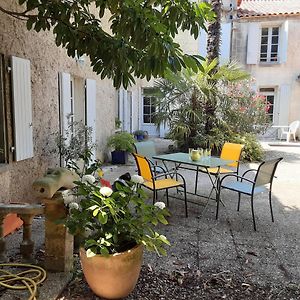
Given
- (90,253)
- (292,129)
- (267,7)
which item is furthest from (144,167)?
(267,7)

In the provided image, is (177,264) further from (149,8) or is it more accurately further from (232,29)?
(232,29)

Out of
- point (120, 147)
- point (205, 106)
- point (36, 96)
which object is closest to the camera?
point (36, 96)

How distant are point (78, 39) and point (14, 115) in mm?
1595

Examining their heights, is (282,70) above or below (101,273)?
above

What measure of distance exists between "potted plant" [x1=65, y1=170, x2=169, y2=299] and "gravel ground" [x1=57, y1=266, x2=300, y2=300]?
19 centimetres

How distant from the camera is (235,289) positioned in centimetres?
265

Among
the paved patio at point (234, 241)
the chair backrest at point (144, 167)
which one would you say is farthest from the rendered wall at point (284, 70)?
the chair backrest at point (144, 167)

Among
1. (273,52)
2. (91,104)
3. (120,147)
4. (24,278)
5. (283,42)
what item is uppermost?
(283,42)

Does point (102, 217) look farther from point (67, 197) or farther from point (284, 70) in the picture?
point (284, 70)

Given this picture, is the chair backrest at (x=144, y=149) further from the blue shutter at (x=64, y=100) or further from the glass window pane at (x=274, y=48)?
the glass window pane at (x=274, y=48)

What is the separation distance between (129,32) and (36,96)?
2.59 m

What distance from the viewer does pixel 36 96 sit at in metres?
4.59

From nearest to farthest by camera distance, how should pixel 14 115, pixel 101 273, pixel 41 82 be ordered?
1. pixel 101 273
2. pixel 14 115
3. pixel 41 82

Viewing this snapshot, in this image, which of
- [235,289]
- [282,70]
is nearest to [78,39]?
[235,289]
